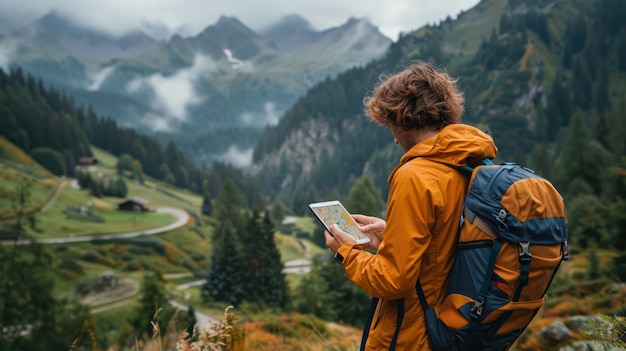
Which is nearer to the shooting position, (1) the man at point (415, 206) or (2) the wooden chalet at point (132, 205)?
(1) the man at point (415, 206)

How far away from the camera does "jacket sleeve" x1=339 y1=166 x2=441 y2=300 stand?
7.69 feet

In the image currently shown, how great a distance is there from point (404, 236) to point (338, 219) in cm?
86

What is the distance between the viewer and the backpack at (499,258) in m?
2.27

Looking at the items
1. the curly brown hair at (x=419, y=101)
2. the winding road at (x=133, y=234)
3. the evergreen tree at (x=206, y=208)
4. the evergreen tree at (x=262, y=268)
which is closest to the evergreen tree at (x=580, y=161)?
the evergreen tree at (x=262, y=268)

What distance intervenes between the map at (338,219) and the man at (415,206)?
0.71 ft

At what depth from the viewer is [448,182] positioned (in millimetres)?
2438

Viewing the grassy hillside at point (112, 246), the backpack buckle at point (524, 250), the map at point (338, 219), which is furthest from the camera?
the grassy hillside at point (112, 246)

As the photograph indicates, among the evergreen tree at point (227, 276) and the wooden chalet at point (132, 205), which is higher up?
the evergreen tree at point (227, 276)

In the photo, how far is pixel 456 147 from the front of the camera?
96.7 inches

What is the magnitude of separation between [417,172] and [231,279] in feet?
142

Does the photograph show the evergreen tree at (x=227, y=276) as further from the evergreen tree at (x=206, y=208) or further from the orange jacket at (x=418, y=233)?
the evergreen tree at (x=206, y=208)

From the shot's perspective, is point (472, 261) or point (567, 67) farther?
point (567, 67)

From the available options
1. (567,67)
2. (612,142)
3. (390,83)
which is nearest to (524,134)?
(567,67)

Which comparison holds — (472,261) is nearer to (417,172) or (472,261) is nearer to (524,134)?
(417,172)
